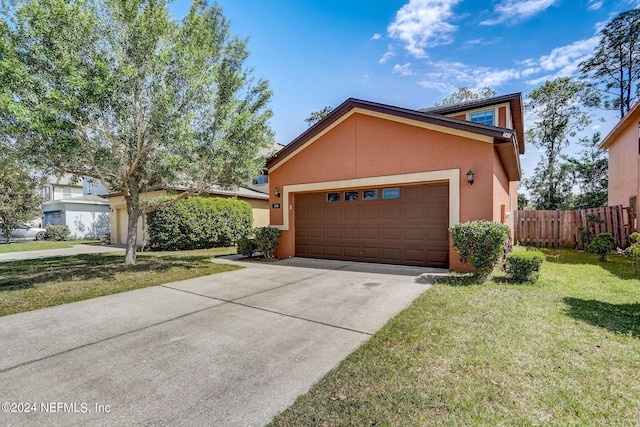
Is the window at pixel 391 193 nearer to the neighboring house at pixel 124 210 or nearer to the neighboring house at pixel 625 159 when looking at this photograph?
the neighboring house at pixel 625 159

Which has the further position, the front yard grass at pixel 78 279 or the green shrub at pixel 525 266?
the green shrub at pixel 525 266

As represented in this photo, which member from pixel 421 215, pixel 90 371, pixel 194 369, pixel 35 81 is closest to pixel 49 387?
pixel 90 371

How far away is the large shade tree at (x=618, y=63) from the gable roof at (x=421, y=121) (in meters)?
17.7

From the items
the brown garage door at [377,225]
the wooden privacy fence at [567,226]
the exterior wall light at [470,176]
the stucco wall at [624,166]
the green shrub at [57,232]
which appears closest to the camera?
the exterior wall light at [470,176]

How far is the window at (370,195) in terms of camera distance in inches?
367

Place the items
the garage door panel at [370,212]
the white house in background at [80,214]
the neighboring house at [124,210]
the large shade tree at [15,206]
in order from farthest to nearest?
the white house in background at [80,214], the large shade tree at [15,206], the neighboring house at [124,210], the garage door panel at [370,212]

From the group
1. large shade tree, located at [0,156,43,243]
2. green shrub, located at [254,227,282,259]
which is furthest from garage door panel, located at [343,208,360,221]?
large shade tree, located at [0,156,43,243]

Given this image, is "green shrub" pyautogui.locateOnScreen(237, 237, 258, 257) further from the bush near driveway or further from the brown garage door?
the bush near driveway

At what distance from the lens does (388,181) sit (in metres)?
8.66

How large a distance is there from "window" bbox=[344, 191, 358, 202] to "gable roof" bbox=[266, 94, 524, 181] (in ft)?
7.65

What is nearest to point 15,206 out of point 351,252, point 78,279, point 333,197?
point 78,279

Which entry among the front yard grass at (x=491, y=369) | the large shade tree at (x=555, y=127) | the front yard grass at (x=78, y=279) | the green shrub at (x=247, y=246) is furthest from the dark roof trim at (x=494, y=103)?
the large shade tree at (x=555, y=127)

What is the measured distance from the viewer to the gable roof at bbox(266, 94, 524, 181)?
7.23 meters

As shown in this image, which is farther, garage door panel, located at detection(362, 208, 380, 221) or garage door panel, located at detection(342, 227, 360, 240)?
garage door panel, located at detection(342, 227, 360, 240)
